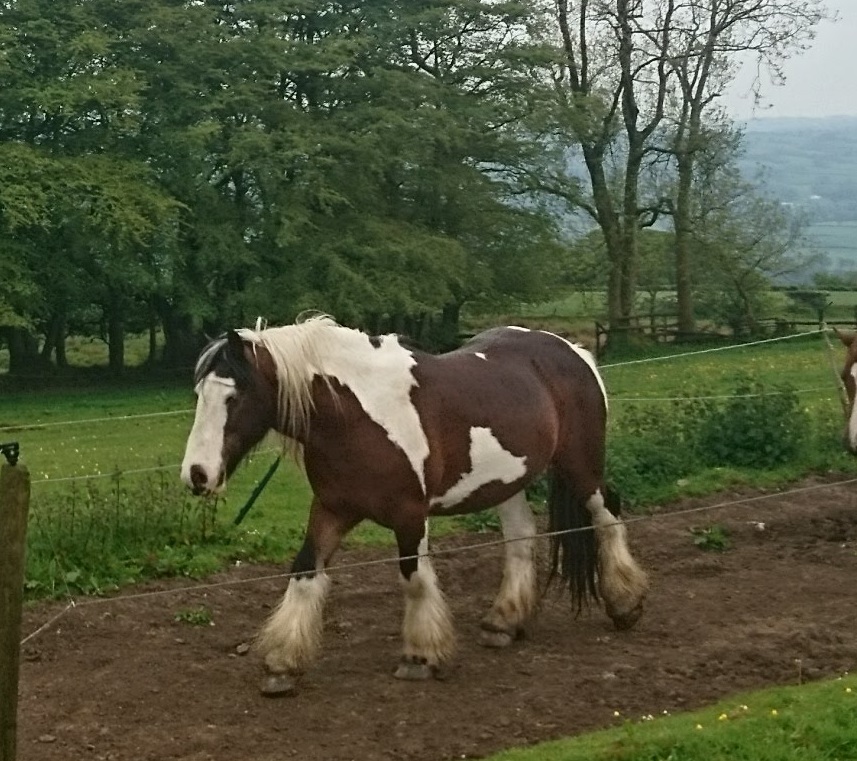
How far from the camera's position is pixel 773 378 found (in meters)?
19.0

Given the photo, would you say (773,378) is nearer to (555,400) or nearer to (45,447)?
(45,447)

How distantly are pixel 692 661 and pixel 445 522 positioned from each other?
3.57m

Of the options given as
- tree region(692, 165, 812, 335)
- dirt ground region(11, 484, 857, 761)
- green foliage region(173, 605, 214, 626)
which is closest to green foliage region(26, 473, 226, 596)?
dirt ground region(11, 484, 857, 761)

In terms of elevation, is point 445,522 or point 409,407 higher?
point 409,407

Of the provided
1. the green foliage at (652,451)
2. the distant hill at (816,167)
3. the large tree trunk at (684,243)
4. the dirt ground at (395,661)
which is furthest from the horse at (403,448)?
the distant hill at (816,167)

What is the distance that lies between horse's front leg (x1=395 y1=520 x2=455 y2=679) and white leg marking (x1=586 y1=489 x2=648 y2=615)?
1229 mm

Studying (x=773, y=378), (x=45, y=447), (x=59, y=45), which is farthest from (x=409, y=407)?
(x=59, y=45)

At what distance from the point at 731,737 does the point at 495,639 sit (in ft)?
6.33

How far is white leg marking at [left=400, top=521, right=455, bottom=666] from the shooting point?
227 inches

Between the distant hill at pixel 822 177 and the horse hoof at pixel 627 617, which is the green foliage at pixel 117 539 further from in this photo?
the distant hill at pixel 822 177

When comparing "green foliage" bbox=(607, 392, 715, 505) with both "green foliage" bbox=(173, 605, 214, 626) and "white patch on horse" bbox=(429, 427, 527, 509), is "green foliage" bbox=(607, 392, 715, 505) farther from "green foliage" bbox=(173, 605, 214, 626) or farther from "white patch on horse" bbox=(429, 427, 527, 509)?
"green foliage" bbox=(173, 605, 214, 626)

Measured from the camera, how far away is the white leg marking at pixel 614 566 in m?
6.61

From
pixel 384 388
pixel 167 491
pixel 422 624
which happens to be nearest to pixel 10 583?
pixel 384 388

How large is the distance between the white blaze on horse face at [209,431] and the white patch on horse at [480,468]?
132cm
